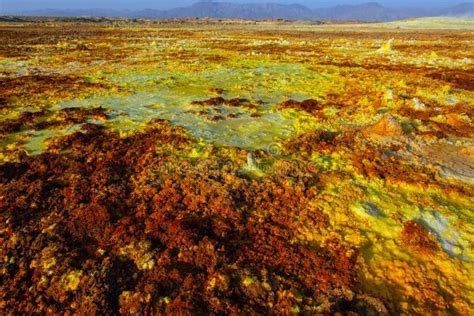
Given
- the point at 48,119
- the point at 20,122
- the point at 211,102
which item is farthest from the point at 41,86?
the point at 211,102

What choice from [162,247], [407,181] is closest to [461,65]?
[407,181]

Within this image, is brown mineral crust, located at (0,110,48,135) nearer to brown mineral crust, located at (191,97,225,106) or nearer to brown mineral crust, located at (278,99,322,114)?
brown mineral crust, located at (191,97,225,106)

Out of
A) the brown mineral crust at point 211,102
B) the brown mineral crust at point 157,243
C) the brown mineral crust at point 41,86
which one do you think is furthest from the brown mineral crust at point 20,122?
the brown mineral crust at point 211,102

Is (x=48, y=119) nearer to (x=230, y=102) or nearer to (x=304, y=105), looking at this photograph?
(x=230, y=102)

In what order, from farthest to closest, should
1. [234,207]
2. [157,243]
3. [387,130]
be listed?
1. [387,130]
2. [234,207]
3. [157,243]

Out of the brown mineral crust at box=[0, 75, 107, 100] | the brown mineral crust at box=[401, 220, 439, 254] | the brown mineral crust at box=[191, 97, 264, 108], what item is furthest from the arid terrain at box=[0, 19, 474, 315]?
the brown mineral crust at box=[0, 75, 107, 100]

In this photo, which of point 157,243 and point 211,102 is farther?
point 211,102
